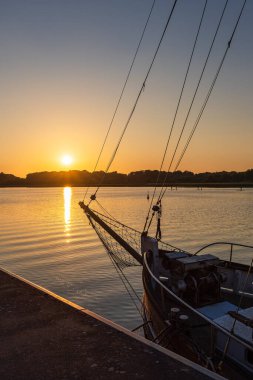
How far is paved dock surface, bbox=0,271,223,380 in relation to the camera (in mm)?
5324

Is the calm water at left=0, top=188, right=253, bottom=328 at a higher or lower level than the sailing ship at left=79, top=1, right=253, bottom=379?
lower

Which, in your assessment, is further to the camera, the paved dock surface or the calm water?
the calm water

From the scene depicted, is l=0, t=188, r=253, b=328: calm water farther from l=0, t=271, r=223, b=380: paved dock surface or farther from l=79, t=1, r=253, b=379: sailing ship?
l=0, t=271, r=223, b=380: paved dock surface

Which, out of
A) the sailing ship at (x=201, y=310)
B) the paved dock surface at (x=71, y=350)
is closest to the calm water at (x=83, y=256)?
the sailing ship at (x=201, y=310)

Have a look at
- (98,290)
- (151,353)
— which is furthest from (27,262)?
(151,353)

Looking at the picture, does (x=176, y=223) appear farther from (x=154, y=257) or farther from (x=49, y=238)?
(x=154, y=257)

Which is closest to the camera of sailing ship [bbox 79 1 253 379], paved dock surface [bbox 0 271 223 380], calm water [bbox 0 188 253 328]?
paved dock surface [bbox 0 271 223 380]

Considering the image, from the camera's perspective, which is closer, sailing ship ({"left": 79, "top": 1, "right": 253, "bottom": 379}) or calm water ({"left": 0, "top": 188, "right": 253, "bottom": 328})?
sailing ship ({"left": 79, "top": 1, "right": 253, "bottom": 379})

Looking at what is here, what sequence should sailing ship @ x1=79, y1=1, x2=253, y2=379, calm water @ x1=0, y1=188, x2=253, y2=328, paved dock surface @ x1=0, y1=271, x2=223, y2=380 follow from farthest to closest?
calm water @ x1=0, y1=188, x2=253, y2=328, sailing ship @ x1=79, y1=1, x2=253, y2=379, paved dock surface @ x1=0, y1=271, x2=223, y2=380

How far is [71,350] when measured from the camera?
6.10 m

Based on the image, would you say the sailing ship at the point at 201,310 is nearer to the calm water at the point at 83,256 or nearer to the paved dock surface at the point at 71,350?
the paved dock surface at the point at 71,350

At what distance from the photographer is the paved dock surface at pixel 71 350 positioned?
5324 mm

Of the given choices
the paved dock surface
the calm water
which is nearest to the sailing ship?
the paved dock surface

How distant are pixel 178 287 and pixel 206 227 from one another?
117 ft
